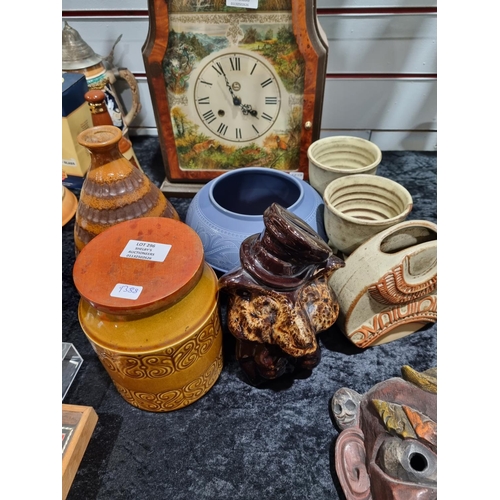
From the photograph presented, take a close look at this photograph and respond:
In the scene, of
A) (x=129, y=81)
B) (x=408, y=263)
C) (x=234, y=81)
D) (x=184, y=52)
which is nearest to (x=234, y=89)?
(x=234, y=81)

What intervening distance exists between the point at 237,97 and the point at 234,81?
0.14 feet

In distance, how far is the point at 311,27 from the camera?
1039 mm

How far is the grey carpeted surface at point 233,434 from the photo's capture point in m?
0.78

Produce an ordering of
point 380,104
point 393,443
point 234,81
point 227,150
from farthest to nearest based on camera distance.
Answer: point 380,104 < point 227,150 < point 234,81 < point 393,443

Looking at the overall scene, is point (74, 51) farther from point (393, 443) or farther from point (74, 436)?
point (393, 443)

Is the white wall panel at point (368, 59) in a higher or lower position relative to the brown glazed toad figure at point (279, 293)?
higher

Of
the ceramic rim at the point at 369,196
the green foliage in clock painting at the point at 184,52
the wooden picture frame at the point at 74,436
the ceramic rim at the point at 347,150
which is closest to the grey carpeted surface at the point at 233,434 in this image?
the wooden picture frame at the point at 74,436

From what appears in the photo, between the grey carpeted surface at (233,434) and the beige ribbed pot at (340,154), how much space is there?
397 mm

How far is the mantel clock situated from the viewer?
3.44ft

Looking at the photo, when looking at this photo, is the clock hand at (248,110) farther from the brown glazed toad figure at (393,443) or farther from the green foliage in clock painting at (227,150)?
the brown glazed toad figure at (393,443)

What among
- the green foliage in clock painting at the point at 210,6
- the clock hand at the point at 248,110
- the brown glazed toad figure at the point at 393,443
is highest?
the green foliage in clock painting at the point at 210,6

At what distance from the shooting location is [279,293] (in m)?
0.72

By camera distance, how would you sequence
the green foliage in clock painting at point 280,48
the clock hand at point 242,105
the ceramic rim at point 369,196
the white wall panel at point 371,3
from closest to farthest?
1. the ceramic rim at point 369,196
2. the green foliage in clock painting at point 280,48
3. the clock hand at point 242,105
4. the white wall panel at point 371,3

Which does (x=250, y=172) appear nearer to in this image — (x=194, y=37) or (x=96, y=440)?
(x=194, y=37)
